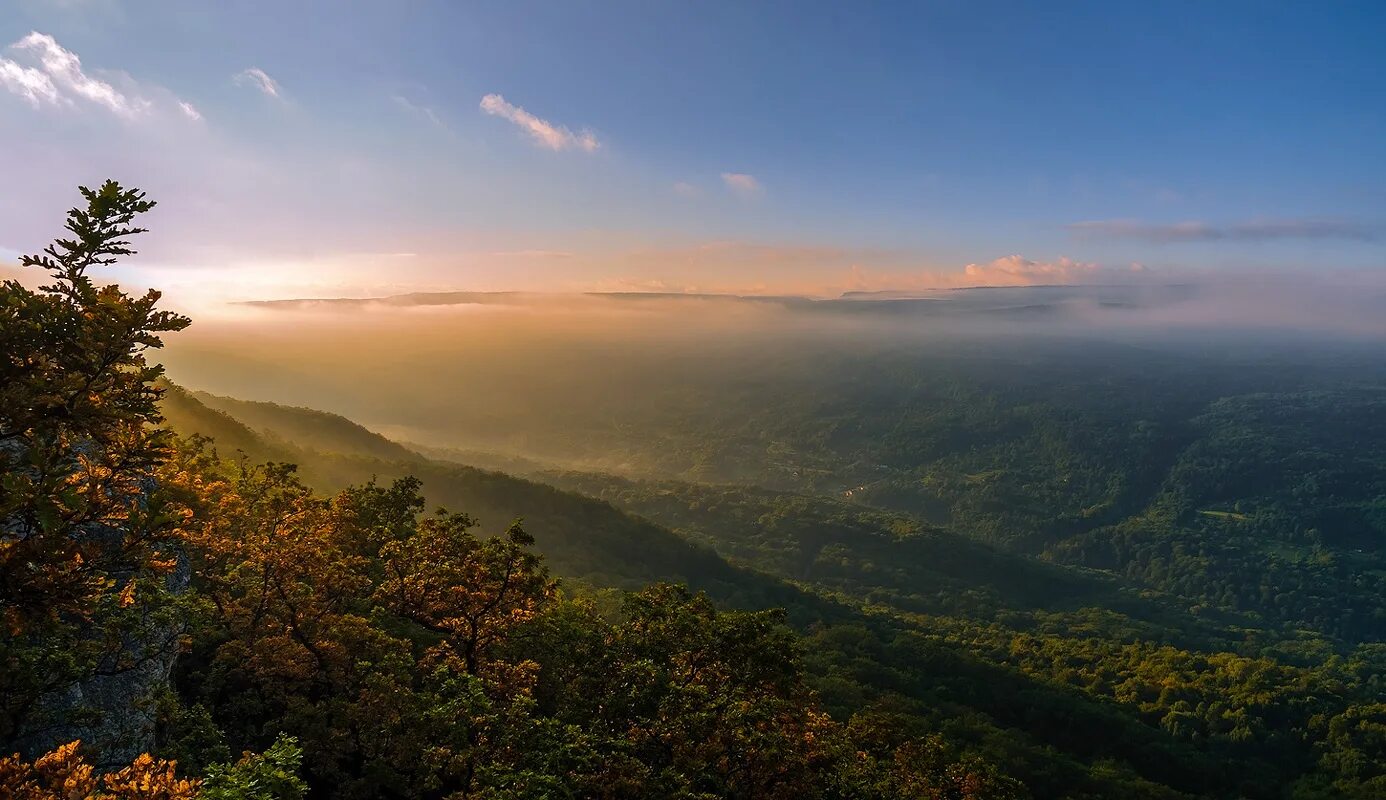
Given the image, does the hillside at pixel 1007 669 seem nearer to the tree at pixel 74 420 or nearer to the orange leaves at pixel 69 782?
the orange leaves at pixel 69 782

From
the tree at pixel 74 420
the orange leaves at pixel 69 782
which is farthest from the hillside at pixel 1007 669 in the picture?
the tree at pixel 74 420

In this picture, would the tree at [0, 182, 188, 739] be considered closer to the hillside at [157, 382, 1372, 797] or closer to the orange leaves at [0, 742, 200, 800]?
the orange leaves at [0, 742, 200, 800]

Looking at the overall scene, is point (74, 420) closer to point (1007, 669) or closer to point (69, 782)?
point (69, 782)

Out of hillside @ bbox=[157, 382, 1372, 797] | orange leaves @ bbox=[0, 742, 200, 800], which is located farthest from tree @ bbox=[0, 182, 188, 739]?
hillside @ bbox=[157, 382, 1372, 797]

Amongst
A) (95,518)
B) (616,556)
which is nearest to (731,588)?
(616,556)

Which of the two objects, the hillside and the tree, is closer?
the tree

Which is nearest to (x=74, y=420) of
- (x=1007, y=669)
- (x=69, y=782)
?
(x=69, y=782)

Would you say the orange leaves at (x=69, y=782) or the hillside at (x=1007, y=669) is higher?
the orange leaves at (x=69, y=782)

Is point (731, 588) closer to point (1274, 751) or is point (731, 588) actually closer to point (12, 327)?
point (1274, 751)
